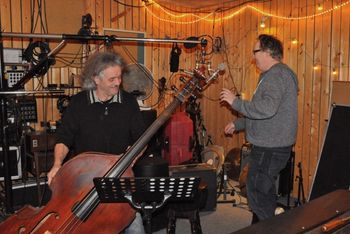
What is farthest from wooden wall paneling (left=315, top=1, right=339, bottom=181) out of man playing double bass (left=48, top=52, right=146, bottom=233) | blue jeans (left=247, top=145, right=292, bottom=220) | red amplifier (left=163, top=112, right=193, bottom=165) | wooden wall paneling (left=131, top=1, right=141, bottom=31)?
man playing double bass (left=48, top=52, right=146, bottom=233)

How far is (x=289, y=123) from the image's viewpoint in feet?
9.53

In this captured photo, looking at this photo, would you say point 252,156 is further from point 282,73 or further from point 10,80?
point 10,80

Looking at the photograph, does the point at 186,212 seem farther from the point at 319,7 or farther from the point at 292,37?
the point at 319,7

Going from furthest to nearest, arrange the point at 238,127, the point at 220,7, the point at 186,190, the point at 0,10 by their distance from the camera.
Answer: the point at 220,7, the point at 0,10, the point at 238,127, the point at 186,190

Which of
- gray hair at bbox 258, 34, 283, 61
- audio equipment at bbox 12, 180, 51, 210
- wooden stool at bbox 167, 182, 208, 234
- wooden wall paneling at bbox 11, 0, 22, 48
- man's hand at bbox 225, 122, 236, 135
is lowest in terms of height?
audio equipment at bbox 12, 180, 51, 210

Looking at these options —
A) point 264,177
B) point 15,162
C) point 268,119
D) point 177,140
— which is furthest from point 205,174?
point 15,162

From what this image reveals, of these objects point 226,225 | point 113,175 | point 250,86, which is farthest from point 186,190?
point 250,86

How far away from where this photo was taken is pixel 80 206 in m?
1.89

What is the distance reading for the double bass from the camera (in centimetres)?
189

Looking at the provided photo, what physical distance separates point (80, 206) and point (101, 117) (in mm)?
607

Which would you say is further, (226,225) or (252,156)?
(226,225)

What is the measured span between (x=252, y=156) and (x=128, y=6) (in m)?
2.84

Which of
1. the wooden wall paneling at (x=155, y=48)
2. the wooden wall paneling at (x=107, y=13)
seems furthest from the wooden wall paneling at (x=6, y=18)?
the wooden wall paneling at (x=155, y=48)

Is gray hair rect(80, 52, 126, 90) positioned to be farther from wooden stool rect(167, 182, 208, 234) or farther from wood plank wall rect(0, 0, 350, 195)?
wood plank wall rect(0, 0, 350, 195)
